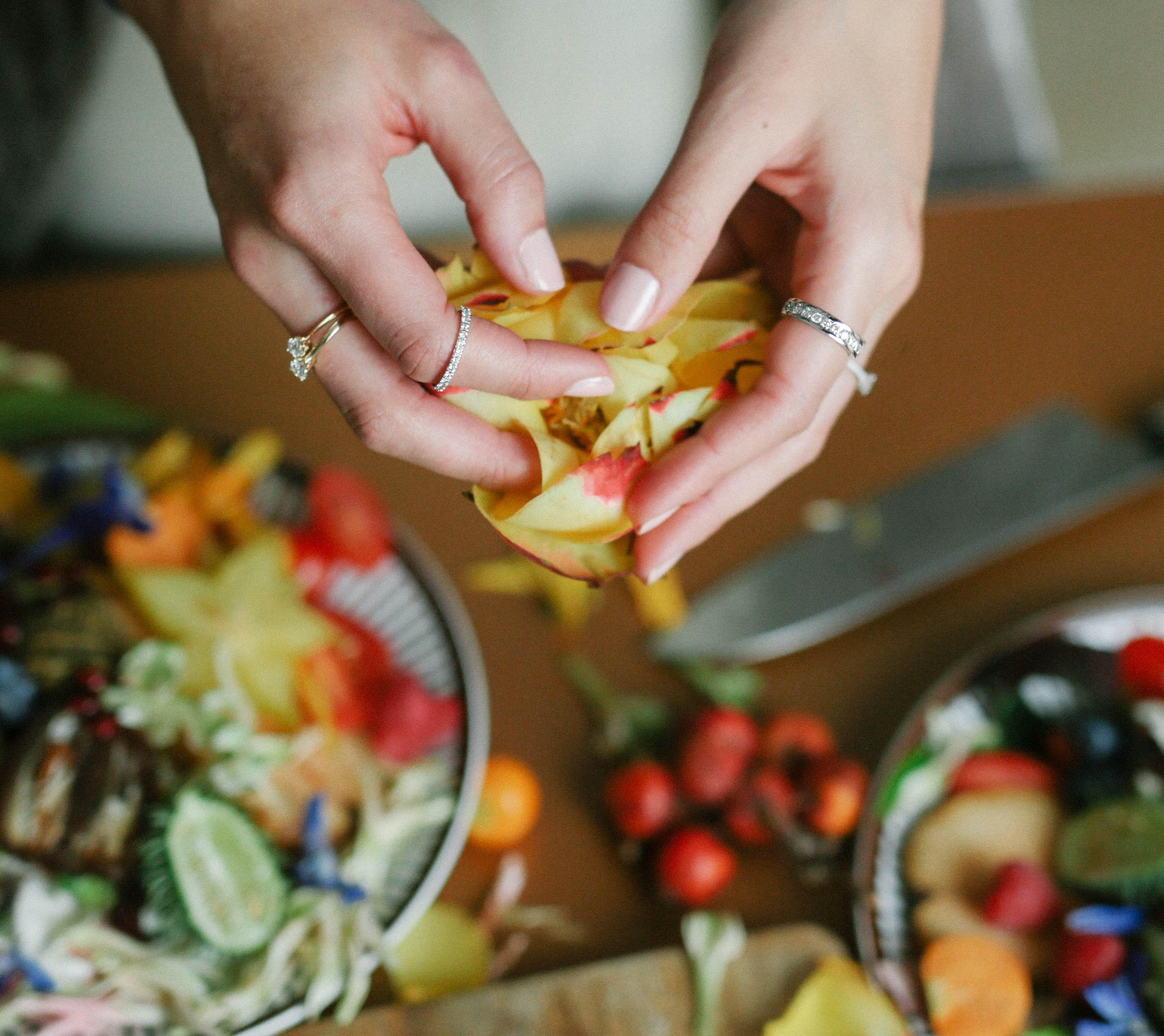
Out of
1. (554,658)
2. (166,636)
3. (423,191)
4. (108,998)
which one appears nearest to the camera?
(108,998)

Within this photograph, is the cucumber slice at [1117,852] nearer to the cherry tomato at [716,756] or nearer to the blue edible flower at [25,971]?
the cherry tomato at [716,756]

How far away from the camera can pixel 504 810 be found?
750mm

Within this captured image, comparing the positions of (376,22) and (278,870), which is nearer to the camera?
(376,22)

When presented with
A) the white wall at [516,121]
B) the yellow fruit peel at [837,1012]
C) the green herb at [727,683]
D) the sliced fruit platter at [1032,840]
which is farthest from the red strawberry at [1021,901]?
the white wall at [516,121]

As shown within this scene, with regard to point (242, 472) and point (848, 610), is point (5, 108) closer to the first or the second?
point (242, 472)

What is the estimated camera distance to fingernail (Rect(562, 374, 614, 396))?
493 millimetres

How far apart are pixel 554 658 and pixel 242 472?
1.09 ft

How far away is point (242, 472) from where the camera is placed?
2.76 feet

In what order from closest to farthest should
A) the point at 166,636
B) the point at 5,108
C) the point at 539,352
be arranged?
1. the point at 539,352
2. the point at 166,636
3. the point at 5,108

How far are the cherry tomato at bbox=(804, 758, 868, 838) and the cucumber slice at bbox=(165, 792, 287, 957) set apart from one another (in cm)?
41

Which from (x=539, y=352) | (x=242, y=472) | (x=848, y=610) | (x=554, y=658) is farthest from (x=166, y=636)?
(x=848, y=610)

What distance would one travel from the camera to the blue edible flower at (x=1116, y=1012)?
2.06ft

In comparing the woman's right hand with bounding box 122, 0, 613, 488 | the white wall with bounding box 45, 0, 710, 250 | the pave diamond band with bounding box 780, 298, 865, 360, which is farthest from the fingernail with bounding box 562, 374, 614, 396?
the white wall with bounding box 45, 0, 710, 250

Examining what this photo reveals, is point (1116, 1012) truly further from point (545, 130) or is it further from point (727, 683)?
point (545, 130)
